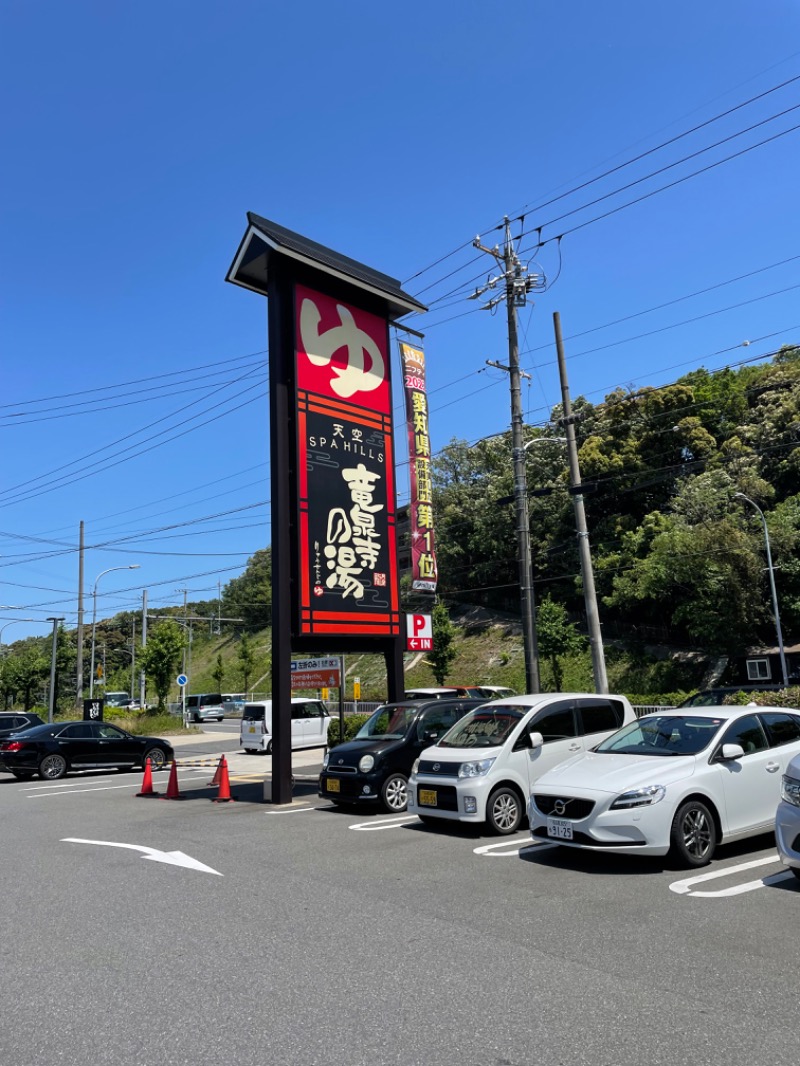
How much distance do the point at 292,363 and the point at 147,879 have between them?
950 cm

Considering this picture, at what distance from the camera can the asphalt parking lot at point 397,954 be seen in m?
3.95

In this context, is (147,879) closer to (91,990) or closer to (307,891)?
(307,891)

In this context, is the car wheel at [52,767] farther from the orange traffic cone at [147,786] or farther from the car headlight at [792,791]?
the car headlight at [792,791]

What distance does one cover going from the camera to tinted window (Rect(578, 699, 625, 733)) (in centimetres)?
1127

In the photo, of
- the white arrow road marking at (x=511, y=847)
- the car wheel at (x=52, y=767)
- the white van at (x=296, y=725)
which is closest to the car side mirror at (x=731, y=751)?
the white arrow road marking at (x=511, y=847)

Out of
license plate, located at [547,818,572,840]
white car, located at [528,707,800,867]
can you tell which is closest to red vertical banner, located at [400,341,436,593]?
white car, located at [528,707,800,867]

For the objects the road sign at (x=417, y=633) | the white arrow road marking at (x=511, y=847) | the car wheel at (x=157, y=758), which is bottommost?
the white arrow road marking at (x=511, y=847)

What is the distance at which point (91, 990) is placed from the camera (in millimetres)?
4781

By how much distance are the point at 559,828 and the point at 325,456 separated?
882 cm

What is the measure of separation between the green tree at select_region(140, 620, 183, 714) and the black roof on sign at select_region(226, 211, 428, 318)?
94.7 feet

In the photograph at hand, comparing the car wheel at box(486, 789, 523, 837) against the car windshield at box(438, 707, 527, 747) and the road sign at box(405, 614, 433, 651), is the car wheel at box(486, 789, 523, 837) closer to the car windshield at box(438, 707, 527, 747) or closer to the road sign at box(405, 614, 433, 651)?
the car windshield at box(438, 707, 527, 747)

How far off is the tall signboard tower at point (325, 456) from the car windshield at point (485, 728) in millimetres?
3859

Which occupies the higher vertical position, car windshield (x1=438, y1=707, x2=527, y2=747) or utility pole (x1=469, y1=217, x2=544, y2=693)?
utility pole (x1=469, y1=217, x2=544, y2=693)

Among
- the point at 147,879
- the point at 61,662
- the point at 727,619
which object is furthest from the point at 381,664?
the point at 147,879
